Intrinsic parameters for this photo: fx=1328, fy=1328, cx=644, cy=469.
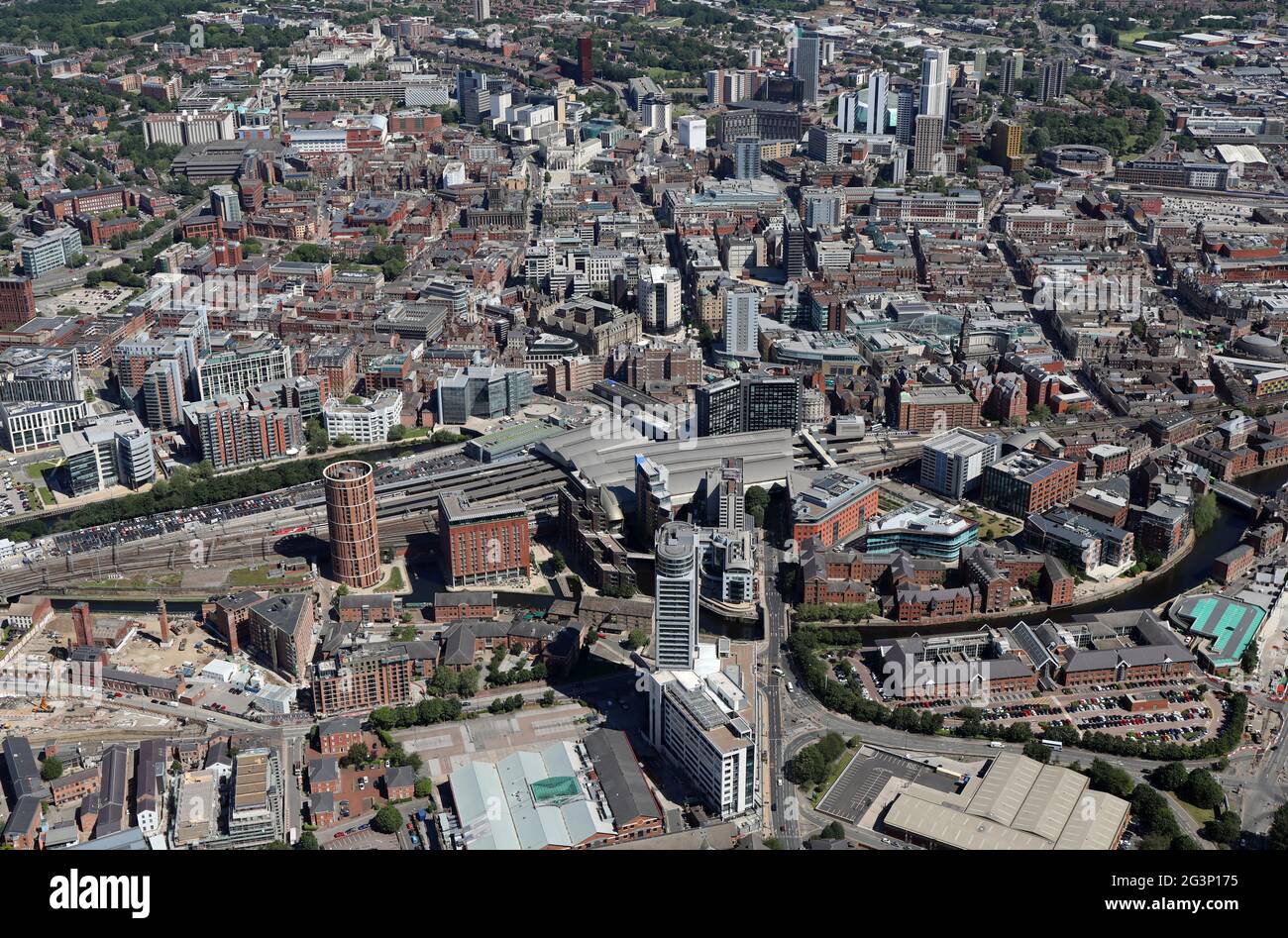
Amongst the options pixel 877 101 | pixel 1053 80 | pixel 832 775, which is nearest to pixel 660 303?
pixel 832 775

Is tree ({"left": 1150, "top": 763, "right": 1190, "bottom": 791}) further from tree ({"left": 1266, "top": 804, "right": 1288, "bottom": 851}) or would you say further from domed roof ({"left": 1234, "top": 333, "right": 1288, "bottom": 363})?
domed roof ({"left": 1234, "top": 333, "right": 1288, "bottom": 363})

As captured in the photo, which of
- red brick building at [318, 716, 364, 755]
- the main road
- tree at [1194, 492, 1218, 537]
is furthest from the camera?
tree at [1194, 492, 1218, 537]

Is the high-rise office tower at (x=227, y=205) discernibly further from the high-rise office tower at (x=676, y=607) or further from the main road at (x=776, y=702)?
the high-rise office tower at (x=676, y=607)

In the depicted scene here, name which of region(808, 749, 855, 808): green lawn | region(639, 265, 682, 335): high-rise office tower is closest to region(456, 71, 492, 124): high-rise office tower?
region(639, 265, 682, 335): high-rise office tower

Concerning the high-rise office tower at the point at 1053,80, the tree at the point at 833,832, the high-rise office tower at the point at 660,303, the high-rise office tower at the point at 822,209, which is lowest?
the tree at the point at 833,832

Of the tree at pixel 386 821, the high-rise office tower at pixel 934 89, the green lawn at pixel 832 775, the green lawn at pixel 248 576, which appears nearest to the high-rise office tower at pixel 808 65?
the high-rise office tower at pixel 934 89
